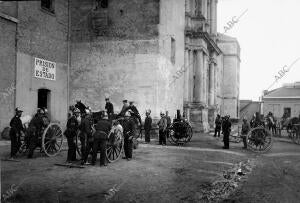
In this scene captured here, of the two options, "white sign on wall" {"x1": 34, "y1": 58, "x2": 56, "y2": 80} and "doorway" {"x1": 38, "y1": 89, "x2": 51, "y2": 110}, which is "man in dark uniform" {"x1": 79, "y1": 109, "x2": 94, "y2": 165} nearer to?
"white sign on wall" {"x1": 34, "y1": 58, "x2": 56, "y2": 80}

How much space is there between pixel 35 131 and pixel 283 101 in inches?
1908

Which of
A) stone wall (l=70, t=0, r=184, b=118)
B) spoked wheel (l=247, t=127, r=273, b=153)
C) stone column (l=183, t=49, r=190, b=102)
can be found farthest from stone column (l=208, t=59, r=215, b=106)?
spoked wheel (l=247, t=127, r=273, b=153)

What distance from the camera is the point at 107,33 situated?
Answer: 73.8 ft

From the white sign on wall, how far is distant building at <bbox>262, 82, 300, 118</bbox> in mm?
40750

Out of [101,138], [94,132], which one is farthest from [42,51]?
[101,138]

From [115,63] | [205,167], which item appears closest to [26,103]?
[115,63]

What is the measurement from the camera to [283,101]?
178 ft

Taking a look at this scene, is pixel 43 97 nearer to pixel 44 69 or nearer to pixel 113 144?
pixel 44 69

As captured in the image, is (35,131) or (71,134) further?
(35,131)

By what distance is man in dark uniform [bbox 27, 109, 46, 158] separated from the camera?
11.7m

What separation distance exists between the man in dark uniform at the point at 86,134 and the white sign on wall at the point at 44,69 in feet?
29.1

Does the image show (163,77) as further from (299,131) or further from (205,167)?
(205,167)

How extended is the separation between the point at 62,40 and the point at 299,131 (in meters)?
14.4

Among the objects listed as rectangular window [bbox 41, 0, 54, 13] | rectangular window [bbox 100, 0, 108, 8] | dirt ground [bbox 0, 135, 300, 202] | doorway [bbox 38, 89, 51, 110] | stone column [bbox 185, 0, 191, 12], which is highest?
stone column [bbox 185, 0, 191, 12]
